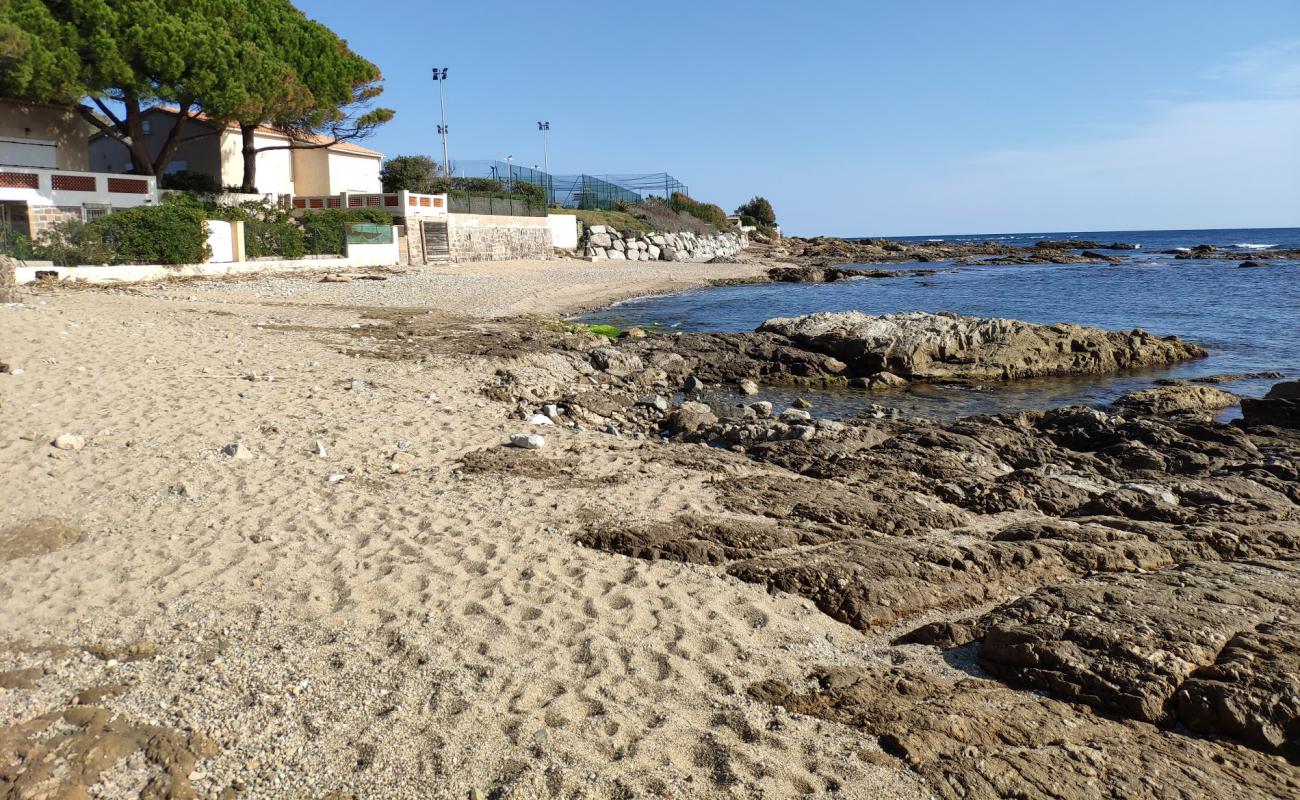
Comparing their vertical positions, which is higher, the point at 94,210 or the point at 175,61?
the point at 175,61

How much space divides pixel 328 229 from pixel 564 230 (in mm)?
20372

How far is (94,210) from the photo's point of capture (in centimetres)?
2666

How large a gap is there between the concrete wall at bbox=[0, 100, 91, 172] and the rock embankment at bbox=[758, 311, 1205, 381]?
27318mm

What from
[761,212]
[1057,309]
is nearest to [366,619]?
[1057,309]

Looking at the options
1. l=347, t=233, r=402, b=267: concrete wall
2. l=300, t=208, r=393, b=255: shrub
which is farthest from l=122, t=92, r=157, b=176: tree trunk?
l=347, t=233, r=402, b=267: concrete wall

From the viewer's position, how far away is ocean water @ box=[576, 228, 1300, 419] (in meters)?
15.4

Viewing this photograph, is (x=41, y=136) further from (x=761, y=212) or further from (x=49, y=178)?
(x=761, y=212)

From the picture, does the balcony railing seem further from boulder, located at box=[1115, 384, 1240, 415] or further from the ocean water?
boulder, located at box=[1115, 384, 1240, 415]

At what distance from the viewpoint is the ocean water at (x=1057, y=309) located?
15414 millimetres

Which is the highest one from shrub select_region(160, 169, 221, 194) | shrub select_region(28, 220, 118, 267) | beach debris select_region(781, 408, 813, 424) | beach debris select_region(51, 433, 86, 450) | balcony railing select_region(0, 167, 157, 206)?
shrub select_region(160, 169, 221, 194)

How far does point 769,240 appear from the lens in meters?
81.0

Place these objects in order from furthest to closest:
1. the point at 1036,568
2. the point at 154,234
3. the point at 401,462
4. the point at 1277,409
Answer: the point at 154,234 < the point at 1277,409 < the point at 401,462 < the point at 1036,568

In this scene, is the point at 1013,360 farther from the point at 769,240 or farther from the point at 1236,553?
the point at 769,240

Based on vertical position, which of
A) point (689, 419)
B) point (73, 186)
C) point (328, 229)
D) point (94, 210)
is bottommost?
point (689, 419)
